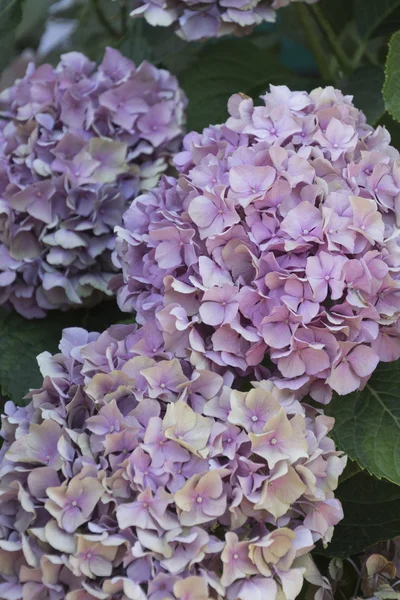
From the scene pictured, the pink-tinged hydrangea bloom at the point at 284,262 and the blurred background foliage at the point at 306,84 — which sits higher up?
the pink-tinged hydrangea bloom at the point at 284,262

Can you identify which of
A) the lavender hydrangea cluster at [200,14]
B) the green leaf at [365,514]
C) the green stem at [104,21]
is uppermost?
the lavender hydrangea cluster at [200,14]

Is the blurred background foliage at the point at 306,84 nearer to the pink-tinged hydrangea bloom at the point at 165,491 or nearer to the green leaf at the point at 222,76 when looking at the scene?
the green leaf at the point at 222,76

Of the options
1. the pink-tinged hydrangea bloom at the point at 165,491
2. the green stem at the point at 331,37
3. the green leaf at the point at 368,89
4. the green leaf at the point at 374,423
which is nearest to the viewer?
the pink-tinged hydrangea bloom at the point at 165,491

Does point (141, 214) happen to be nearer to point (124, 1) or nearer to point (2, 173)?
point (2, 173)

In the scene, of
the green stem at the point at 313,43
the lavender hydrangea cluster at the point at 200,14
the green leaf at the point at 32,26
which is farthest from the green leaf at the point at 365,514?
the green leaf at the point at 32,26

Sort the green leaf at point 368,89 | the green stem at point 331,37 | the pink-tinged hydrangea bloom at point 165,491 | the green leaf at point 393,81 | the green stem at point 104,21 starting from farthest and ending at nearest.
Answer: the green stem at point 104,21 < the green stem at point 331,37 < the green leaf at point 368,89 < the green leaf at point 393,81 < the pink-tinged hydrangea bloom at point 165,491

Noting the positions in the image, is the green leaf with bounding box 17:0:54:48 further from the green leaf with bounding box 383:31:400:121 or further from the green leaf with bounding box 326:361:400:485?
the green leaf with bounding box 326:361:400:485
